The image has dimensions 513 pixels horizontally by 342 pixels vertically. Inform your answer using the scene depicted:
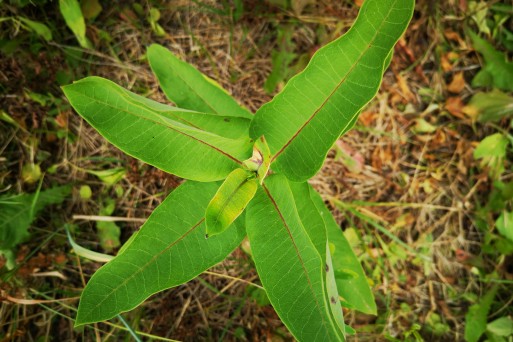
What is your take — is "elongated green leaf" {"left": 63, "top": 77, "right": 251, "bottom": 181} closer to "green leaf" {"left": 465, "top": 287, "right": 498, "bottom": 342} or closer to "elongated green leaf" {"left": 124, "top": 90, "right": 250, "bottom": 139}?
"elongated green leaf" {"left": 124, "top": 90, "right": 250, "bottom": 139}

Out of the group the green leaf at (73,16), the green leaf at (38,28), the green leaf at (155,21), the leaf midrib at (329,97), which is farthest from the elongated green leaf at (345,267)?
the green leaf at (38,28)

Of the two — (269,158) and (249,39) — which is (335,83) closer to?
(269,158)

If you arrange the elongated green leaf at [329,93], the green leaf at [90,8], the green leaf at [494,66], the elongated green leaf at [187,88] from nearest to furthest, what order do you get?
the elongated green leaf at [329,93]
the elongated green leaf at [187,88]
the green leaf at [90,8]
the green leaf at [494,66]

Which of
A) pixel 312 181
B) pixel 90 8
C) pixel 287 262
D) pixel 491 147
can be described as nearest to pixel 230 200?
pixel 287 262

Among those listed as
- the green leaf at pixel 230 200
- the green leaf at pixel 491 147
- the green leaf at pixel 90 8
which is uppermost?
the green leaf at pixel 90 8

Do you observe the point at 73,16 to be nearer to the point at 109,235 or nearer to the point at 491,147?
the point at 109,235

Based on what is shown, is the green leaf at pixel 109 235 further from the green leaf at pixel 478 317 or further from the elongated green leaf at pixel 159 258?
the green leaf at pixel 478 317
